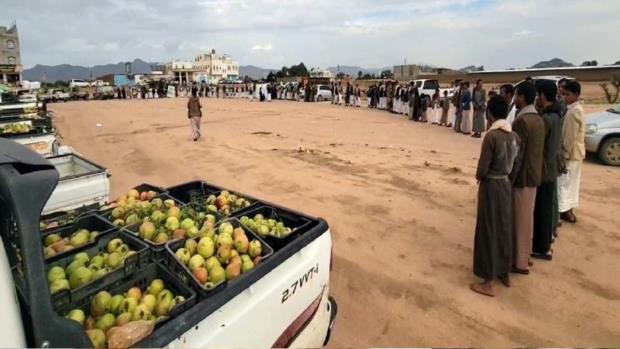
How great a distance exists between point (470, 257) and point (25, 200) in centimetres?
448

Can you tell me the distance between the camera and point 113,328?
1699 mm

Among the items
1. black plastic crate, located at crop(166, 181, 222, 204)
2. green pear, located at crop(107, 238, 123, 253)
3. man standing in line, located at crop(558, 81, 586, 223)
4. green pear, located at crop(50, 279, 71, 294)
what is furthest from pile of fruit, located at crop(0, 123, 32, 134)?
man standing in line, located at crop(558, 81, 586, 223)

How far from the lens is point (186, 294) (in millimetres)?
2012

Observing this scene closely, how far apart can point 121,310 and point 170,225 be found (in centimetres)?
84

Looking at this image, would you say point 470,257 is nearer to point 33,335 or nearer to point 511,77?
point 33,335

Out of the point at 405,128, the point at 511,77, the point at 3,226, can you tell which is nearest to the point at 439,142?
the point at 405,128

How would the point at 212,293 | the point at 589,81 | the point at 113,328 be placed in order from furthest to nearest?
the point at 589,81
the point at 212,293
the point at 113,328

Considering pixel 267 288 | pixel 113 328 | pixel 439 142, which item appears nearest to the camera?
pixel 113 328

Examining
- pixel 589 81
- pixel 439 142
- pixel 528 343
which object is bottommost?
pixel 528 343

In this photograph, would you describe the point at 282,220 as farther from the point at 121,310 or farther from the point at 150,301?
the point at 121,310

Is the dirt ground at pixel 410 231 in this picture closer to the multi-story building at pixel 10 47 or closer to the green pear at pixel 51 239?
the green pear at pixel 51 239

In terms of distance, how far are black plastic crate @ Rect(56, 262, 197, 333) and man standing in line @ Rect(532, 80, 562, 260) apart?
13.3ft

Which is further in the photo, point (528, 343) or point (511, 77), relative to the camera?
point (511, 77)

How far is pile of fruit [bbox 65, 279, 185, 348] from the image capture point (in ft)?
5.75
